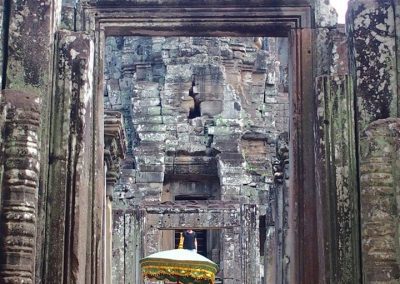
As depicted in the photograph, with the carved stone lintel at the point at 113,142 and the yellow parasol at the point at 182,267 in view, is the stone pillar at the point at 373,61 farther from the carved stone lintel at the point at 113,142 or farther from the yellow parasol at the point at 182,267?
the yellow parasol at the point at 182,267

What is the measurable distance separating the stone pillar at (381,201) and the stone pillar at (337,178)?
0.28 metres

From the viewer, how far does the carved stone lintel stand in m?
10.6

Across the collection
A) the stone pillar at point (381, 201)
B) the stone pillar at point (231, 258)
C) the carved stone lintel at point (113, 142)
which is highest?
the carved stone lintel at point (113, 142)

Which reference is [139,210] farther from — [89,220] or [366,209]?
[366,209]

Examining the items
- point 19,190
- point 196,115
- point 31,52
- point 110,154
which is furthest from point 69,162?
point 196,115

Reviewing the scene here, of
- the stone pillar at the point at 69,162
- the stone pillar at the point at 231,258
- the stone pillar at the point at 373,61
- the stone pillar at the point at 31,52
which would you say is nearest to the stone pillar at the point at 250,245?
the stone pillar at the point at 231,258

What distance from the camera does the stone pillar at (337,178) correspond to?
6.73 m

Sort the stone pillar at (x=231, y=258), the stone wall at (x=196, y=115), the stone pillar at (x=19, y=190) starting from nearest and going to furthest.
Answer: the stone pillar at (x=19, y=190), the stone pillar at (x=231, y=258), the stone wall at (x=196, y=115)

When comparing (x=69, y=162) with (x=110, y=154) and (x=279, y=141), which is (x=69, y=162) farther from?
(x=279, y=141)

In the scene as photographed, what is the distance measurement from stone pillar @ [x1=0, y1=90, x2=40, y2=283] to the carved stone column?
12.5 ft

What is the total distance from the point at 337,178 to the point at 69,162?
76.9 inches

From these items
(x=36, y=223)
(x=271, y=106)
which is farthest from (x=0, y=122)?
(x=271, y=106)

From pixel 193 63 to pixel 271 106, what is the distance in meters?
2.23

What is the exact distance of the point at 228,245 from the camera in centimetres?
A: 1930
